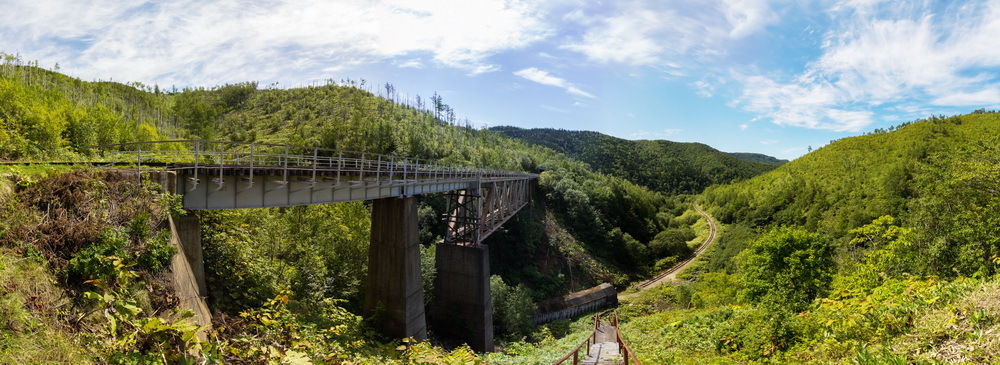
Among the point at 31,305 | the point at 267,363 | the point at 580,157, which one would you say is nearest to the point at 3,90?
the point at 31,305

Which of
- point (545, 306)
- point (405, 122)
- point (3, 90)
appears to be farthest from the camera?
point (405, 122)

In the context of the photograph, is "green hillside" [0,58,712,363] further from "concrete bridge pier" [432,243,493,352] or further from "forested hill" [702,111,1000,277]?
"forested hill" [702,111,1000,277]

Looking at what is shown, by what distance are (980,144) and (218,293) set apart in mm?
32518

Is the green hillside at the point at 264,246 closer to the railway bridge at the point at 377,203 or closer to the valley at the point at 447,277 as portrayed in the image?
the valley at the point at 447,277

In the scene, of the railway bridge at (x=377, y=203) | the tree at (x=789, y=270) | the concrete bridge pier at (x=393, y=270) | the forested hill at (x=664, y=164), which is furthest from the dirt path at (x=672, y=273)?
the forested hill at (x=664, y=164)

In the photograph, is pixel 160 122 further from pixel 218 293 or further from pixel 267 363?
pixel 267 363

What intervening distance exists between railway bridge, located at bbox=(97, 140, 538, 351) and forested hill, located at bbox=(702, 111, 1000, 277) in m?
19.8

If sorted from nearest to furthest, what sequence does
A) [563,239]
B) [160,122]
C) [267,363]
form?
[267,363] < [563,239] < [160,122]

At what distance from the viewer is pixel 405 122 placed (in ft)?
319

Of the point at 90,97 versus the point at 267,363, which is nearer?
the point at 267,363

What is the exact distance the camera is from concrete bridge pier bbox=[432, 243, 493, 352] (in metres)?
25.1

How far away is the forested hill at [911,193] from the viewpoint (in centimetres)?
1566

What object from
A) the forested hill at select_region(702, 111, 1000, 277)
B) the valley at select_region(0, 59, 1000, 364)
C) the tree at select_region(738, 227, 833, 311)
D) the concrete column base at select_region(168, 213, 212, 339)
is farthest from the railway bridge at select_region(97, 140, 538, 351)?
the forested hill at select_region(702, 111, 1000, 277)

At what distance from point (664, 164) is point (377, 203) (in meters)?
142
